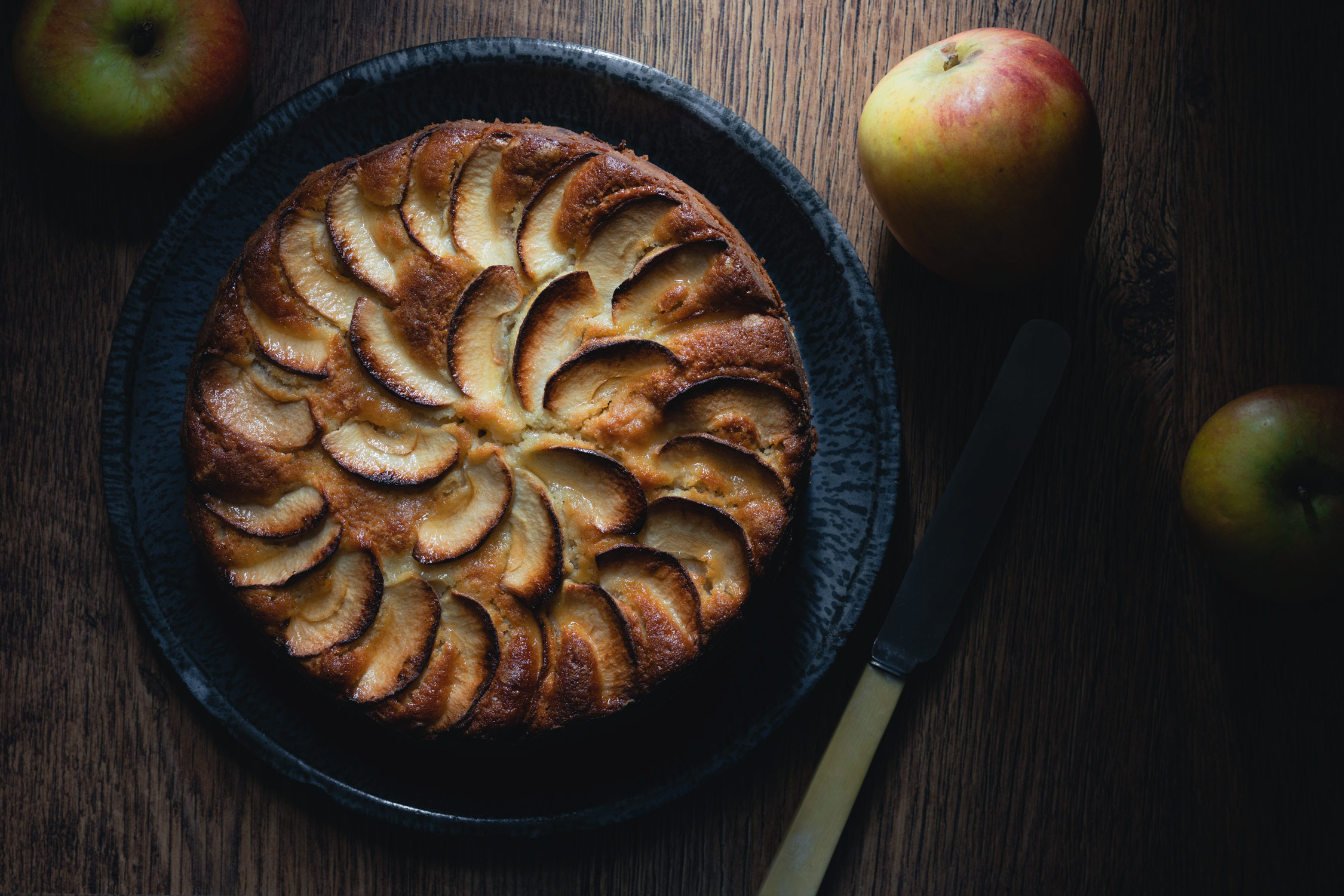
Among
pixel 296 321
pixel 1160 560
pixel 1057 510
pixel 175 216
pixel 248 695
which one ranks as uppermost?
pixel 175 216

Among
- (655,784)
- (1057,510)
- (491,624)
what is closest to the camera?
(491,624)

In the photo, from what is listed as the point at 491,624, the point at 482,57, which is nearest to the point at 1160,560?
the point at 491,624

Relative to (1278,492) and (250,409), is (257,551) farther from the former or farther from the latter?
(1278,492)

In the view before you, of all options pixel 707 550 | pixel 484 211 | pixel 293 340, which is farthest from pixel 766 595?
pixel 293 340

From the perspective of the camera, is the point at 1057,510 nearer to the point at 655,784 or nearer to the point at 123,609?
the point at 655,784

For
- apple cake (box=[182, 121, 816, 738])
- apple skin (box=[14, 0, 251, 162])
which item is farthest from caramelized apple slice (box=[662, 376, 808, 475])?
apple skin (box=[14, 0, 251, 162])

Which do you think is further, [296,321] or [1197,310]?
[1197,310]
